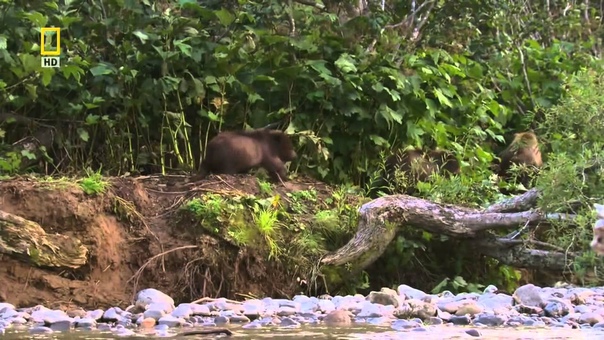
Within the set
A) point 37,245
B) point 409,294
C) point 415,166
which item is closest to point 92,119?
point 37,245

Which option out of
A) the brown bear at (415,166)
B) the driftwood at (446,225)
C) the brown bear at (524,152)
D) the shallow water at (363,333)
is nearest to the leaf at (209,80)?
the brown bear at (415,166)

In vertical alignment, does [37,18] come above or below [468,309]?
above

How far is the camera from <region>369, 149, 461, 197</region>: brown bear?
8.01 m

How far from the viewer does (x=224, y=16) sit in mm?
8086

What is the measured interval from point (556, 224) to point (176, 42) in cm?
382

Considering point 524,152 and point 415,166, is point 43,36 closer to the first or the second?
point 415,166

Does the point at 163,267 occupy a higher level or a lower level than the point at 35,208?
lower

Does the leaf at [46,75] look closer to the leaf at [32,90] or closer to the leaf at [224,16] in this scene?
the leaf at [32,90]

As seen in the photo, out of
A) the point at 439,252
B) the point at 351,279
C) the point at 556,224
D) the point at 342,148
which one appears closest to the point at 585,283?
the point at 556,224

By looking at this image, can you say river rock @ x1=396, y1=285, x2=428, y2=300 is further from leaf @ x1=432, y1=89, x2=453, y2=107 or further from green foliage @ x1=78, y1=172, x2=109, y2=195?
leaf @ x1=432, y1=89, x2=453, y2=107

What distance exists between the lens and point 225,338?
4348 millimetres

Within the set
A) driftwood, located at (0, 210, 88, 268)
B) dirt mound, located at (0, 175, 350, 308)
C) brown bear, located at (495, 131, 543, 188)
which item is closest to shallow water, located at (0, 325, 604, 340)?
driftwood, located at (0, 210, 88, 268)

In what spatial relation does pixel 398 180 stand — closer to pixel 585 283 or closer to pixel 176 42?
pixel 585 283

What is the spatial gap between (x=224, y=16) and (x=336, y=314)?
385cm
